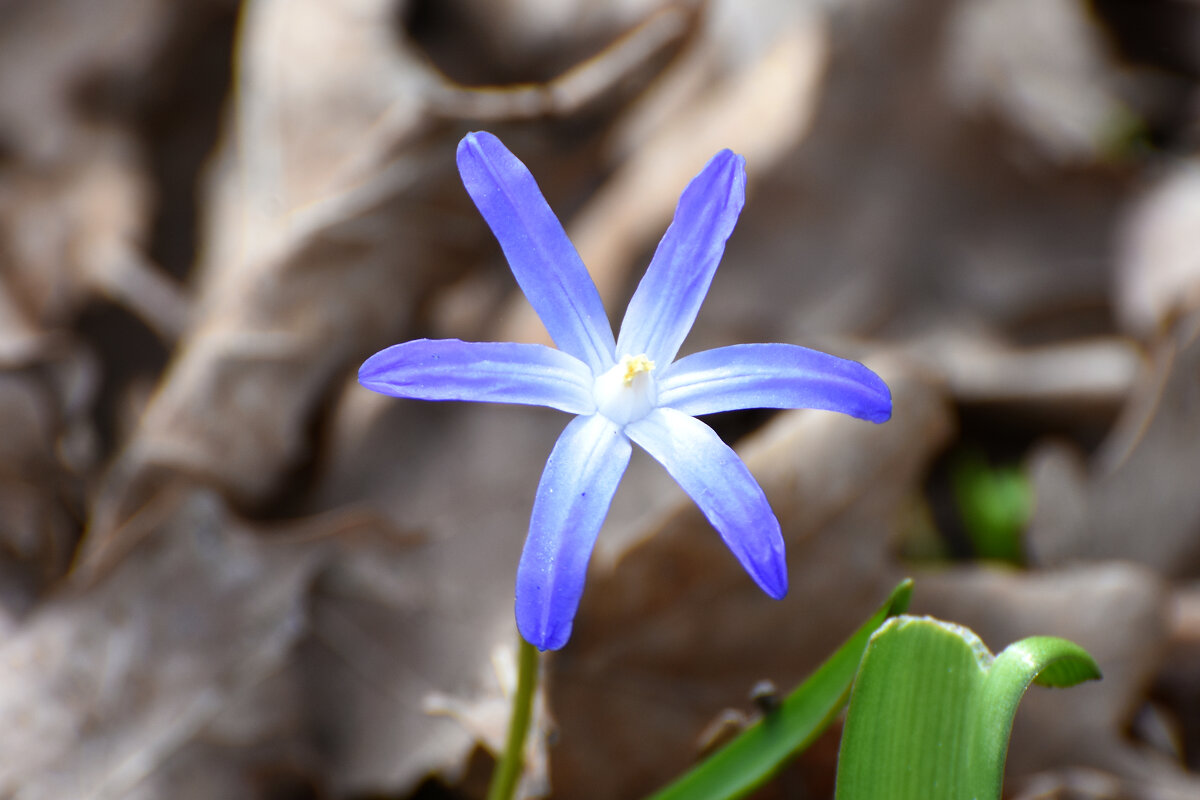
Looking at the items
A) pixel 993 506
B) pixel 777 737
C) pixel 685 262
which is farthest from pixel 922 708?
pixel 993 506

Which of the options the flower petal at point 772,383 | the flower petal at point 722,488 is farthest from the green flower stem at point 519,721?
the flower petal at point 772,383

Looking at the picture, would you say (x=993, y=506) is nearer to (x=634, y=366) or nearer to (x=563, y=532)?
(x=634, y=366)

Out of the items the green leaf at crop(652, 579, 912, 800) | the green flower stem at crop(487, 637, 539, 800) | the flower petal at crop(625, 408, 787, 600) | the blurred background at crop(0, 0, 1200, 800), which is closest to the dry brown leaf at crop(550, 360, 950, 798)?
the blurred background at crop(0, 0, 1200, 800)

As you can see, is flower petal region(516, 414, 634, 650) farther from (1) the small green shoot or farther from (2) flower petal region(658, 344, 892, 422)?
(1) the small green shoot

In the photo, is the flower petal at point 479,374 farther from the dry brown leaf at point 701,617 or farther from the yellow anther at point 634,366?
the dry brown leaf at point 701,617

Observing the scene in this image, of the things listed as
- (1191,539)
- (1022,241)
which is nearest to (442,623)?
(1191,539)
